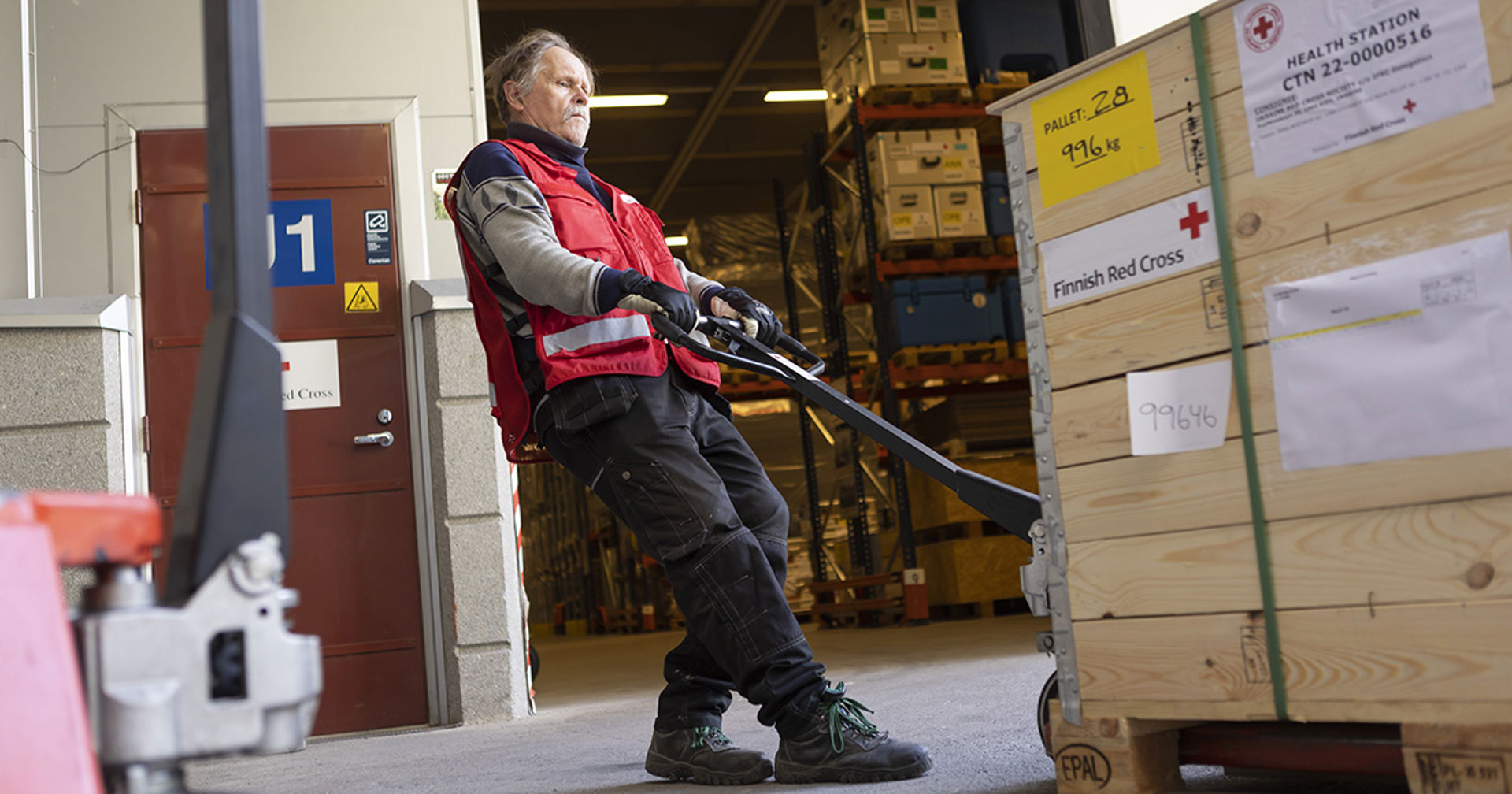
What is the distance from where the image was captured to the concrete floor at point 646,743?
2821mm

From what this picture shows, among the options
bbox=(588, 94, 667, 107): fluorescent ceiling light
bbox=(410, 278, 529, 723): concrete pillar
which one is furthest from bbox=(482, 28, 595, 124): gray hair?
bbox=(588, 94, 667, 107): fluorescent ceiling light

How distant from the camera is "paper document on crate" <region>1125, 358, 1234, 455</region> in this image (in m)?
2.18

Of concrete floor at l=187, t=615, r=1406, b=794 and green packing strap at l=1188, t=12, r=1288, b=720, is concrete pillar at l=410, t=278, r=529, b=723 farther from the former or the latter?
green packing strap at l=1188, t=12, r=1288, b=720

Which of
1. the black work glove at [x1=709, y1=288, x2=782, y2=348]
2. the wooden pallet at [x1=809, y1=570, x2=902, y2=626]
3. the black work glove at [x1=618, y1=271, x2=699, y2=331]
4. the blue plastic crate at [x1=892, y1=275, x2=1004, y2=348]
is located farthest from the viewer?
the wooden pallet at [x1=809, y1=570, x2=902, y2=626]

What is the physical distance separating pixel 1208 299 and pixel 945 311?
7.34 meters

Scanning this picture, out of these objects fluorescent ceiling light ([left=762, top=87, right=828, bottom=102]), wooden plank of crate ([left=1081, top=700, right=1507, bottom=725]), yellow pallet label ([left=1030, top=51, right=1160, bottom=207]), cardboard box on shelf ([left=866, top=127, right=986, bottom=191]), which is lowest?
wooden plank of crate ([left=1081, top=700, right=1507, bottom=725])

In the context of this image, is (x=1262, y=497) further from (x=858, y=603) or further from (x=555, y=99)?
(x=858, y=603)

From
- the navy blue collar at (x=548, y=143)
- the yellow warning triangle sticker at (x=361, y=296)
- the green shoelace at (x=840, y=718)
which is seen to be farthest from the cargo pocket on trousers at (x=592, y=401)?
the yellow warning triangle sticker at (x=361, y=296)

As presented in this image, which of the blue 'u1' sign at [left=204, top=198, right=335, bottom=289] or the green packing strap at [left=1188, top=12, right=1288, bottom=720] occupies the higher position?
the blue 'u1' sign at [left=204, top=198, right=335, bottom=289]

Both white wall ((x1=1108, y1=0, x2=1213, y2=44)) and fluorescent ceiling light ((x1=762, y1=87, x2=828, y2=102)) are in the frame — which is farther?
fluorescent ceiling light ((x1=762, y1=87, x2=828, y2=102))

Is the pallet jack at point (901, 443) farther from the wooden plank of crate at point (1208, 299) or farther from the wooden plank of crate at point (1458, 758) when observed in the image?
the wooden plank of crate at point (1458, 758)

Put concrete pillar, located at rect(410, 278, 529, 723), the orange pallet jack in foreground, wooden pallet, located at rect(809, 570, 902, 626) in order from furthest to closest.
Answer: wooden pallet, located at rect(809, 570, 902, 626)
concrete pillar, located at rect(410, 278, 529, 723)
the orange pallet jack in foreground

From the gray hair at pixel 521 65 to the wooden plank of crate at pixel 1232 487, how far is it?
182 centimetres

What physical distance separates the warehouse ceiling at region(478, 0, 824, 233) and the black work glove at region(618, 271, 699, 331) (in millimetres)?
9608
